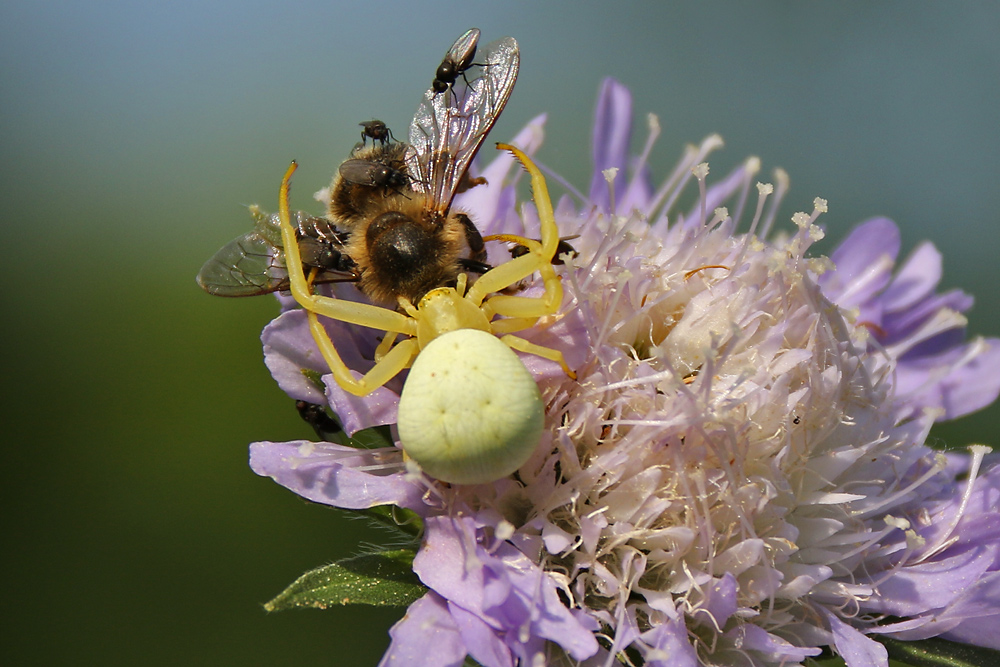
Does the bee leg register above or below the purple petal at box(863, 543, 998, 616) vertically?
above

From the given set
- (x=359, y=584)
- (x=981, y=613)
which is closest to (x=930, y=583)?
(x=981, y=613)

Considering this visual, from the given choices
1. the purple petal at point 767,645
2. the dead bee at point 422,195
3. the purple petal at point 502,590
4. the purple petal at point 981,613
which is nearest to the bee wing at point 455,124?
the dead bee at point 422,195

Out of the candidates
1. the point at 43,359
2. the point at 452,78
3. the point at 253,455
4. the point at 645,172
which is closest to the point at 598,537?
the point at 253,455

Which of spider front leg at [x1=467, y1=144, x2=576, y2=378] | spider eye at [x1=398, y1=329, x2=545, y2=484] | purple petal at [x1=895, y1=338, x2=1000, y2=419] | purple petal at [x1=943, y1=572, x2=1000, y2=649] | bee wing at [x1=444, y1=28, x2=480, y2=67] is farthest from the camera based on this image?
purple petal at [x1=895, y1=338, x2=1000, y2=419]

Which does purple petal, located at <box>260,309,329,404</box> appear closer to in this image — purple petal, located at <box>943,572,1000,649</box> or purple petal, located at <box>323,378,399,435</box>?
purple petal, located at <box>323,378,399,435</box>

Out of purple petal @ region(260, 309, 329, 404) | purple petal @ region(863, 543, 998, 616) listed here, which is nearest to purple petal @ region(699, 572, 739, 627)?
purple petal @ region(863, 543, 998, 616)

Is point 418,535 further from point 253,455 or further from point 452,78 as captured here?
point 452,78

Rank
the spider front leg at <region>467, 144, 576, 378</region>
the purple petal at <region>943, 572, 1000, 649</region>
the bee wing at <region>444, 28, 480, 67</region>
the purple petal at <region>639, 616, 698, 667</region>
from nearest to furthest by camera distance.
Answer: the purple petal at <region>639, 616, 698, 667</region> → the spider front leg at <region>467, 144, 576, 378</region> → the purple petal at <region>943, 572, 1000, 649</region> → the bee wing at <region>444, 28, 480, 67</region>

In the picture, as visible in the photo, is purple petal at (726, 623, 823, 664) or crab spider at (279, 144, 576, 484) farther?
purple petal at (726, 623, 823, 664)
